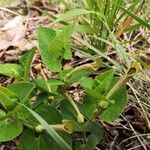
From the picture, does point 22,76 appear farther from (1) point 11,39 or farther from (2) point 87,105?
(1) point 11,39

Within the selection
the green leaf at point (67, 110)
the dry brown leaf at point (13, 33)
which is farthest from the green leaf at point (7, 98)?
the dry brown leaf at point (13, 33)

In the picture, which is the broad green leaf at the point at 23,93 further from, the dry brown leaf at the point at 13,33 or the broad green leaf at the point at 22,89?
the dry brown leaf at the point at 13,33

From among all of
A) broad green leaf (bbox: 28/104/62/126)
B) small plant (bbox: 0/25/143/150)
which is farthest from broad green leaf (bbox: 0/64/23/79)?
broad green leaf (bbox: 28/104/62/126)

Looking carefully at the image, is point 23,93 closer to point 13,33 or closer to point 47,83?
point 47,83

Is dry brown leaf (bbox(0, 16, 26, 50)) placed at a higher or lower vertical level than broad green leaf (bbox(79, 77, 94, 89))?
lower

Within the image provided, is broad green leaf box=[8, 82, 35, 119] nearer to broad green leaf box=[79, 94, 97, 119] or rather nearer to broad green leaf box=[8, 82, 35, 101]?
broad green leaf box=[8, 82, 35, 101]

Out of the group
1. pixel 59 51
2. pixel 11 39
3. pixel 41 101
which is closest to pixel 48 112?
pixel 41 101
